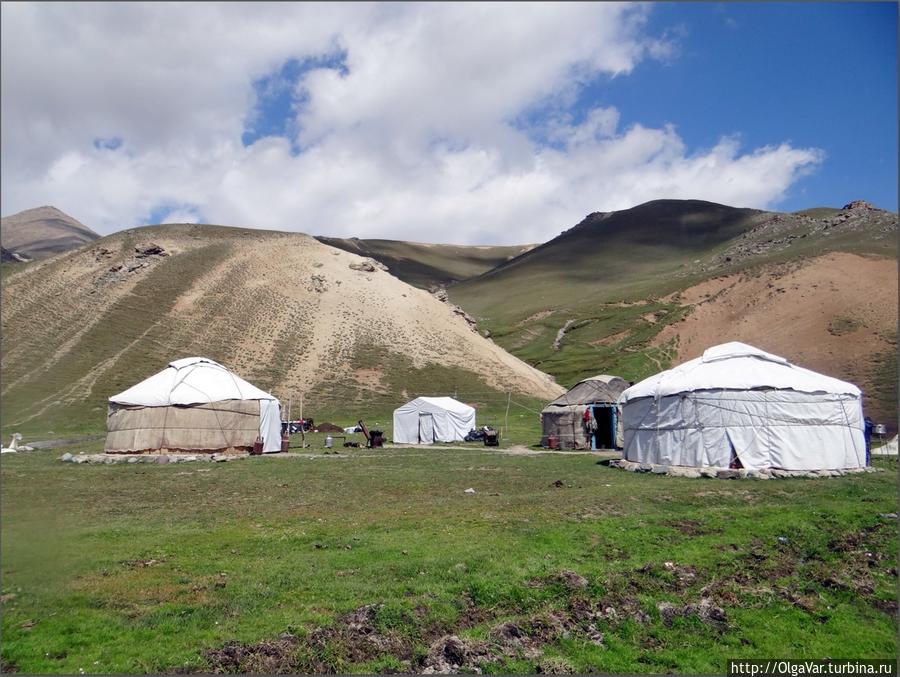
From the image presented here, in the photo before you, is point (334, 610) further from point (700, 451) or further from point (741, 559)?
point (700, 451)

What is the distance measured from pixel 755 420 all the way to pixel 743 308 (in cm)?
5182

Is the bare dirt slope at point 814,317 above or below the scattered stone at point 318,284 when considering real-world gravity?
below

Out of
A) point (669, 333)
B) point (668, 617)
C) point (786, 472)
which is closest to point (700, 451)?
point (786, 472)

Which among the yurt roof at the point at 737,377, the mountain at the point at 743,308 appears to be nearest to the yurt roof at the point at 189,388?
the yurt roof at the point at 737,377

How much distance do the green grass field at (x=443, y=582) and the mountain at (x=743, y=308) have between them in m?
30.4

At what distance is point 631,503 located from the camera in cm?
1348

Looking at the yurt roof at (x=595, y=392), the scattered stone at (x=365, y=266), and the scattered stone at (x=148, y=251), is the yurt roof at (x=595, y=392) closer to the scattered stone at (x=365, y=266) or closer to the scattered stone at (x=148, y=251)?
the scattered stone at (x=365, y=266)

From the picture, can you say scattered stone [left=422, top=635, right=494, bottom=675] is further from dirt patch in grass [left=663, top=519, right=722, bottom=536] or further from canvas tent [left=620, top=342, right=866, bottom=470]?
canvas tent [left=620, top=342, right=866, bottom=470]

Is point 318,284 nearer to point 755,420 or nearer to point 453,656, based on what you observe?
point 755,420

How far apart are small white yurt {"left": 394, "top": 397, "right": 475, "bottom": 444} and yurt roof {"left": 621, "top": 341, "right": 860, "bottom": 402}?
14682 millimetres

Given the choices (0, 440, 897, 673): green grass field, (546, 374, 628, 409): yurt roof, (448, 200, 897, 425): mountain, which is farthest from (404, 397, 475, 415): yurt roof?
(448, 200, 897, 425): mountain

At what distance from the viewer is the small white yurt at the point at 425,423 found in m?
35.5

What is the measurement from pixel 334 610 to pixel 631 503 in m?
8.21

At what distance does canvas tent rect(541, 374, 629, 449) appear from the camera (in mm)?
29438
